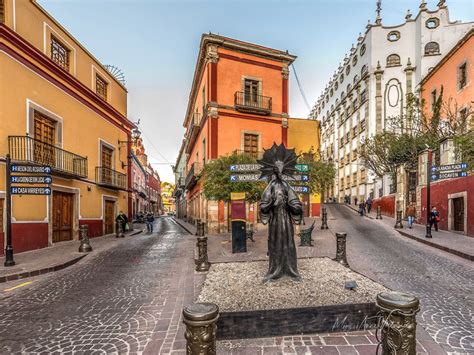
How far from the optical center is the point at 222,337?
3717mm

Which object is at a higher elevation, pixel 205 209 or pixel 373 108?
pixel 373 108

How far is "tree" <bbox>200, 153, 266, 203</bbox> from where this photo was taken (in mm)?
12594

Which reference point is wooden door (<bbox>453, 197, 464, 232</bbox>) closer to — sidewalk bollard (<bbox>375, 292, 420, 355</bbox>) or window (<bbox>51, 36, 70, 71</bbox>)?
sidewalk bollard (<bbox>375, 292, 420, 355</bbox>)

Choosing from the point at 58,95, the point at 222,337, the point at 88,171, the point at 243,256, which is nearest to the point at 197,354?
the point at 222,337

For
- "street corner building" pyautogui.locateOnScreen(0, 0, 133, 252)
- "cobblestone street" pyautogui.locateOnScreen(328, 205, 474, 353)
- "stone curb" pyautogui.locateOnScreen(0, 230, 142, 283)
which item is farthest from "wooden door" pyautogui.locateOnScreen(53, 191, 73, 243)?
"cobblestone street" pyautogui.locateOnScreen(328, 205, 474, 353)

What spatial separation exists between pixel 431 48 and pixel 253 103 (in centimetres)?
2273

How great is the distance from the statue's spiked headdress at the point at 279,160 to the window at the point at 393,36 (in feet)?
113

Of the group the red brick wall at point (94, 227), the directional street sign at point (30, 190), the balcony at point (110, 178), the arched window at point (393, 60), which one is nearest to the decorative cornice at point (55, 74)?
the balcony at point (110, 178)

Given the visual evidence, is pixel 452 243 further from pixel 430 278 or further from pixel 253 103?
pixel 253 103

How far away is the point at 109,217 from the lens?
17.6 m

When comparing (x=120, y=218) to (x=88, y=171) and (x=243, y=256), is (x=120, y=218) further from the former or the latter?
(x=243, y=256)

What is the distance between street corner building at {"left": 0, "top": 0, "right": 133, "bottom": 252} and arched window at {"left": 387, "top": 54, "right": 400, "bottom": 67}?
28.4 m

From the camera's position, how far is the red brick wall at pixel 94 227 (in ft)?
49.2

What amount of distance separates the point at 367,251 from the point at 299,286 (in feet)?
21.7
